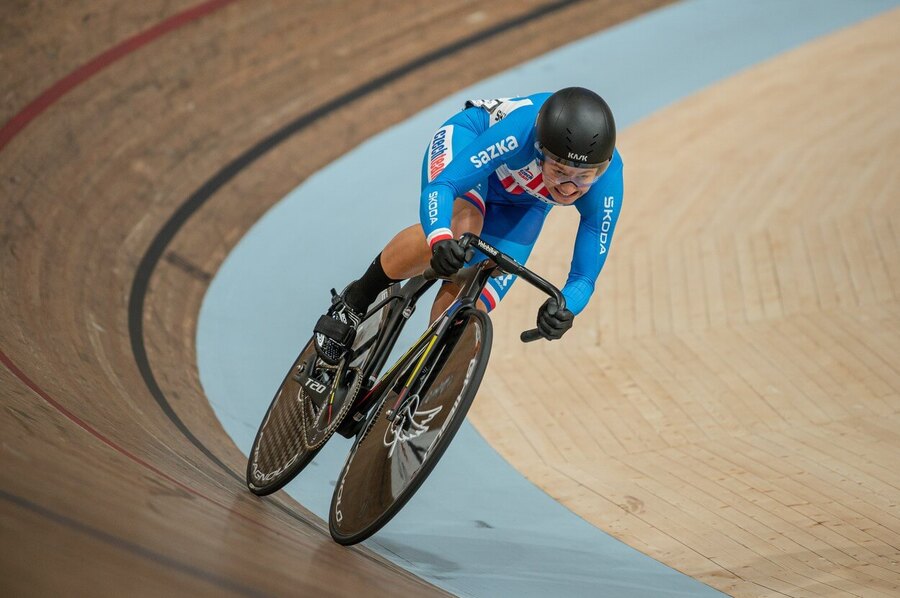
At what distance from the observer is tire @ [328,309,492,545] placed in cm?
255

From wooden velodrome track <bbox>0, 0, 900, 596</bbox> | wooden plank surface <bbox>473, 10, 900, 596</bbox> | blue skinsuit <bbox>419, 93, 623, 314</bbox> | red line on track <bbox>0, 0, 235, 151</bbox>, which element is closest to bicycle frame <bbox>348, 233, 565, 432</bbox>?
blue skinsuit <bbox>419, 93, 623, 314</bbox>

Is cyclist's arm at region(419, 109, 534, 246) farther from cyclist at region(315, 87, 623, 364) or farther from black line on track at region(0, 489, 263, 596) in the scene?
black line on track at region(0, 489, 263, 596)

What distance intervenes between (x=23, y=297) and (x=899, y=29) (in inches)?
290

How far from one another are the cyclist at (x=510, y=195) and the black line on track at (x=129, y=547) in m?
1.03

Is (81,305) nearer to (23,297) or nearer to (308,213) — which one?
(23,297)

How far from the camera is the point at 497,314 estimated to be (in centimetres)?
520

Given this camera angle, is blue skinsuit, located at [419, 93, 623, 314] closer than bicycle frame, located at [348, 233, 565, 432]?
No

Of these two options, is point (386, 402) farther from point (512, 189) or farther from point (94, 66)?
point (94, 66)

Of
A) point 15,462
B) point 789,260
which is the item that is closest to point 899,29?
point 789,260

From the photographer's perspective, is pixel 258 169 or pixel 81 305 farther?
pixel 258 169

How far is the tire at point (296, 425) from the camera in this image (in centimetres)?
320

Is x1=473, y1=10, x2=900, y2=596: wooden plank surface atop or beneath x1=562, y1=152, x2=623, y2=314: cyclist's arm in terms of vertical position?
beneath

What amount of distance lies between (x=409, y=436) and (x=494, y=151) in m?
0.91

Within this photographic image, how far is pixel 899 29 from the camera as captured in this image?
8.26 m
